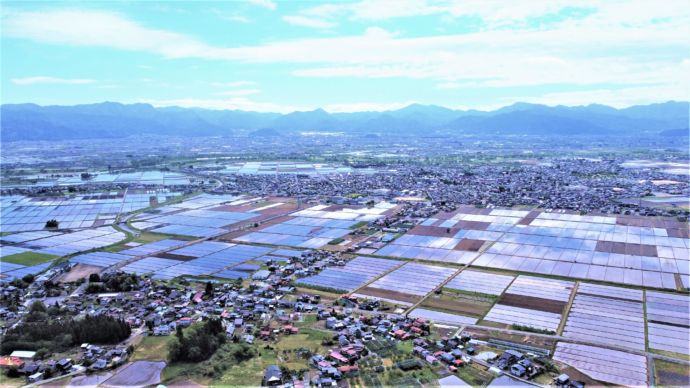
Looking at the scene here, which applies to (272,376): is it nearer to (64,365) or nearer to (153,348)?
(153,348)

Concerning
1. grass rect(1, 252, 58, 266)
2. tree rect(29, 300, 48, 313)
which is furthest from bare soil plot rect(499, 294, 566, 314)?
grass rect(1, 252, 58, 266)

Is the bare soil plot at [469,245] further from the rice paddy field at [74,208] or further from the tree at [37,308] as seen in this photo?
the rice paddy field at [74,208]

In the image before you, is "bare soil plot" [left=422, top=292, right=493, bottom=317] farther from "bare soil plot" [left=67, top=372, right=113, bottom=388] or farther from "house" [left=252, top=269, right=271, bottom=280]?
"bare soil plot" [left=67, top=372, right=113, bottom=388]

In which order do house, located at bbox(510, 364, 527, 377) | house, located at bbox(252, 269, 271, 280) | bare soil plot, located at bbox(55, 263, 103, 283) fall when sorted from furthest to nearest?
bare soil plot, located at bbox(55, 263, 103, 283) < house, located at bbox(252, 269, 271, 280) < house, located at bbox(510, 364, 527, 377)

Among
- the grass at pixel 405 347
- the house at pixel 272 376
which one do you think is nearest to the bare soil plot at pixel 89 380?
the house at pixel 272 376

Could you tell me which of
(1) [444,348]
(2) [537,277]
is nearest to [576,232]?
(2) [537,277]

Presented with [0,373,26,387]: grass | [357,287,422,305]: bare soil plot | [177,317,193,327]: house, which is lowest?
[0,373,26,387]: grass
